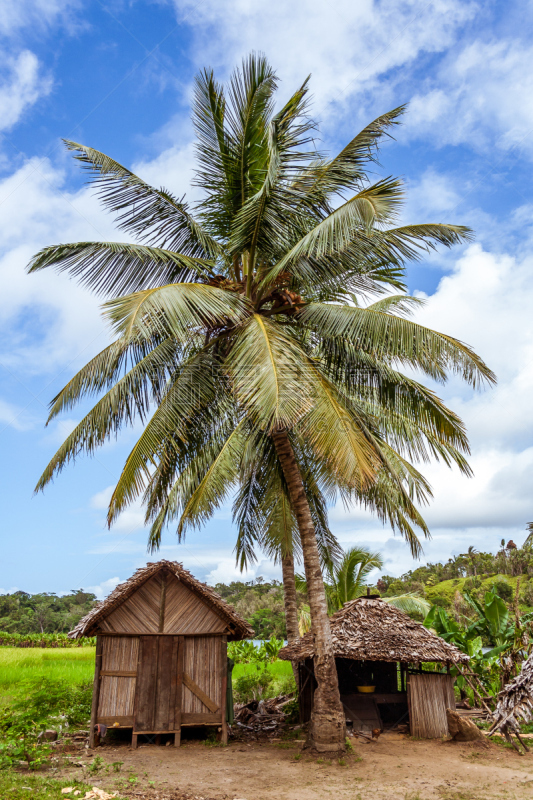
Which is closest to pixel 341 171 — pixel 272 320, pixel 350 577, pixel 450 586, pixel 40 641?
pixel 272 320

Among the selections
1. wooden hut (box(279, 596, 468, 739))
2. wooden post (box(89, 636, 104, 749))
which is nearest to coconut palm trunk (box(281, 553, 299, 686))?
wooden hut (box(279, 596, 468, 739))

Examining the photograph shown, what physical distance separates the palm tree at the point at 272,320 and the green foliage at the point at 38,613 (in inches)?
801

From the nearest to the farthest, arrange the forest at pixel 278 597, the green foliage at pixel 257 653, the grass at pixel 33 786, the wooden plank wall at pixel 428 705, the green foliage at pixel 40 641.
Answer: the grass at pixel 33 786 → the wooden plank wall at pixel 428 705 → the green foliage at pixel 257 653 → the green foliage at pixel 40 641 → the forest at pixel 278 597

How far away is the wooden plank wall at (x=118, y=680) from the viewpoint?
32.8ft

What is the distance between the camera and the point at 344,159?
383 inches

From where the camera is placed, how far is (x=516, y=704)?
6.03 metres

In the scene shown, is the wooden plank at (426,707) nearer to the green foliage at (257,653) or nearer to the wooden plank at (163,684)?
the wooden plank at (163,684)

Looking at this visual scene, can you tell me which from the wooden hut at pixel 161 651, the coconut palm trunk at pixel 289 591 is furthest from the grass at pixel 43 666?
the coconut palm trunk at pixel 289 591

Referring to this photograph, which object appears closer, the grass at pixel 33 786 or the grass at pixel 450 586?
the grass at pixel 33 786

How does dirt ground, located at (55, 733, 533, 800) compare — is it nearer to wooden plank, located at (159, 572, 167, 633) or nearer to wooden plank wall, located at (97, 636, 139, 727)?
wooden plank wall, located at (97, 636, 139, 727)

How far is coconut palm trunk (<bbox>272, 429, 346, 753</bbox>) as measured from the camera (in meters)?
9.12

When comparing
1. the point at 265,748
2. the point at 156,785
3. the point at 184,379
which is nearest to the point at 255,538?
the point at 265,748

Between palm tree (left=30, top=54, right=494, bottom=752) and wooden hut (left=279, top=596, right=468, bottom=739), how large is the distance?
5.26 ft

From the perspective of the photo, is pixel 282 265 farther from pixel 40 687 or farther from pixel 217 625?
pixel 40 687
